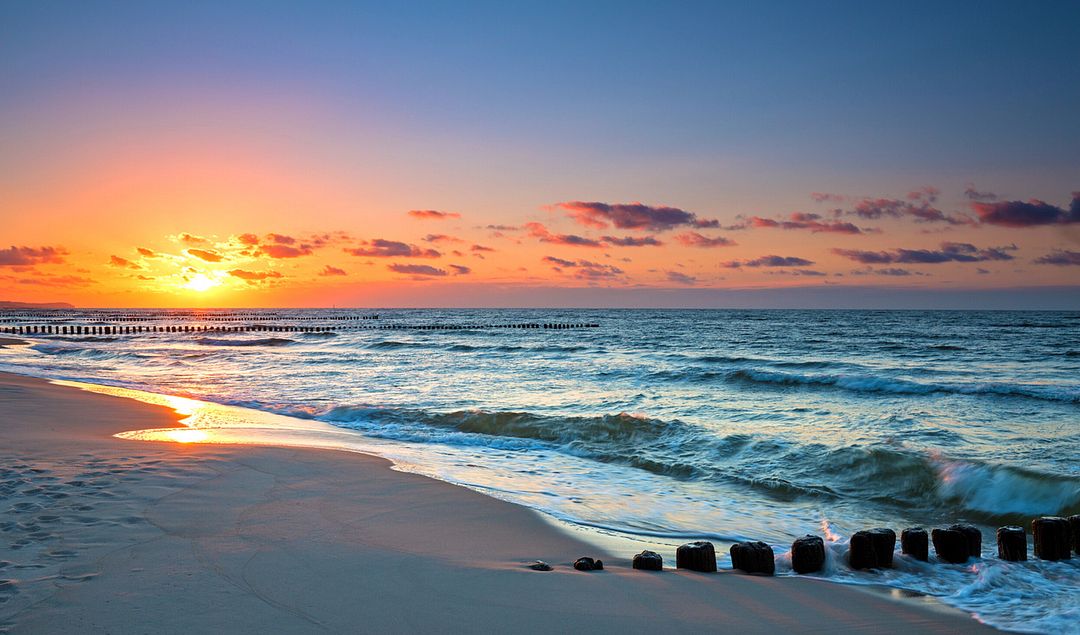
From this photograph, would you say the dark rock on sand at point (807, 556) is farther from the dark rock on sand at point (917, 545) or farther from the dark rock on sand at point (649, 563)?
the dark rock on sand at point (649, 563)

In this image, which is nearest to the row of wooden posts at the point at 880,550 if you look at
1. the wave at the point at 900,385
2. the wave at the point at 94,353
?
the wave at the point at 900,385

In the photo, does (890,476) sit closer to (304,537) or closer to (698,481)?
(698,481)

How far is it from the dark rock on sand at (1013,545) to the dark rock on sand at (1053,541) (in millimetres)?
170

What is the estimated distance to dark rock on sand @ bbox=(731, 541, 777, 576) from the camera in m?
5.02

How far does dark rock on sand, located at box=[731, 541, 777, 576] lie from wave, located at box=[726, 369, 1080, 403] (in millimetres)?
15717

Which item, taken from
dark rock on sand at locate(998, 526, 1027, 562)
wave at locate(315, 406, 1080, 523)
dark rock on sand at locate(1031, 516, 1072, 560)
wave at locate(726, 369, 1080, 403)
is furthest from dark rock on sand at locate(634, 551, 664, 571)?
wave at locate(726, 369, 1080, 403)

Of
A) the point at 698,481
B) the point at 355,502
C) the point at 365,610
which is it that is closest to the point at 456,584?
the point at 365,610

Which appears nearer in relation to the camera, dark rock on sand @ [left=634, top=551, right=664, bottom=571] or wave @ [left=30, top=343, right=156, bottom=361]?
dark rock on sand @ [left=634, top=551, right=664, bottom=571]

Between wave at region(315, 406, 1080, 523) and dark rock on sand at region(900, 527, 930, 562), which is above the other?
dark rock on sand at region(900, 527, 930, 562)

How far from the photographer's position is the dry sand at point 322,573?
3.77 meters

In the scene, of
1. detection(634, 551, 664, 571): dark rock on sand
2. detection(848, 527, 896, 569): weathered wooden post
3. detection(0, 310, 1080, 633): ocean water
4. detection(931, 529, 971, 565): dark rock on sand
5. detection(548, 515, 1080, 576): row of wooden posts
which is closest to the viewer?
detection(634, 551, 664, 571): dark rock on sand

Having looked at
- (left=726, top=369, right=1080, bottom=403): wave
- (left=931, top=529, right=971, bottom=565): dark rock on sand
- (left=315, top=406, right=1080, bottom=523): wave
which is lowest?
(left=315, top=406, right=1080, bottom=523): wave

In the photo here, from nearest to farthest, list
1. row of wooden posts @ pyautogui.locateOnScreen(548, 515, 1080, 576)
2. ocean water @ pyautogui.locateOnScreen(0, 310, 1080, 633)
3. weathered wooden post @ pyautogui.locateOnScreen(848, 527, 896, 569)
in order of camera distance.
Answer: row of wooden posts @ pyautogui.locateOnScreen(548, 515, 1080, 576), weathered wooden post @ pyautogui.locateOnScreen(848, 527, 896, 569), ocean water @ pyautogui.locateOnScreen(0, 310, 1080, 633)

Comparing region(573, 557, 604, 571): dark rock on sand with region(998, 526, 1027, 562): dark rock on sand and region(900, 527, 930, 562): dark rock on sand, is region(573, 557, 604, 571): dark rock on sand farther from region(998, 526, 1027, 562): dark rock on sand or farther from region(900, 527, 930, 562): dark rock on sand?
region(998, 526, 1027, 562): dark rock on sand
